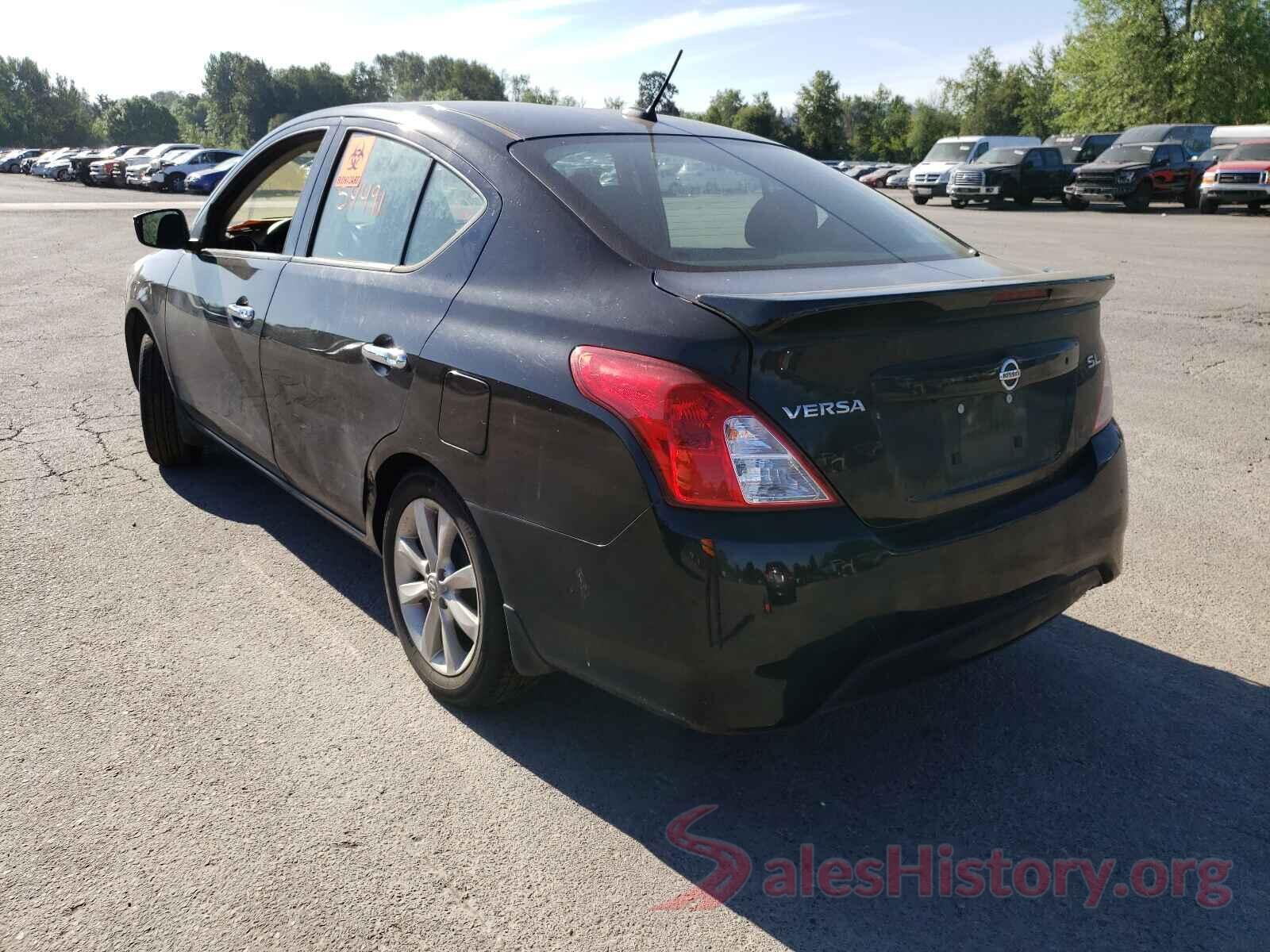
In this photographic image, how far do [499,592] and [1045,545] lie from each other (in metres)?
→ 1.41

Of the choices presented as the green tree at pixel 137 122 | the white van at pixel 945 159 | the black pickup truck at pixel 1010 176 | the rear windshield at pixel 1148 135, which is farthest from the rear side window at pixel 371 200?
the green tree at pixel 137 122

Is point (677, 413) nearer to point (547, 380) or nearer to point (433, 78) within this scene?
point (547, 380)

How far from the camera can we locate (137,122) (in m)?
131

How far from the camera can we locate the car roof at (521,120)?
320 cm

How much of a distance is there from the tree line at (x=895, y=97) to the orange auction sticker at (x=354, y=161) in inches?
35.1

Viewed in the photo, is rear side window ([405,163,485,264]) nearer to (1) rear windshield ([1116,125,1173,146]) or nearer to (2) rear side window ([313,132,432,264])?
(2) rear side window ([313,132,432,264])

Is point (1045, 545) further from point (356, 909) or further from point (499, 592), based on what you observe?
point (356, 909)

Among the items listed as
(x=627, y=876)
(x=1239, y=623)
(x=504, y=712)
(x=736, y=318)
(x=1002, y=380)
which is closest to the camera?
(x=736, y=318)

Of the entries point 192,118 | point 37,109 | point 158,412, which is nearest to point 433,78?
point 192,118

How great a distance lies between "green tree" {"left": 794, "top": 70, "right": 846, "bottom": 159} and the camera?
80188 millimetres

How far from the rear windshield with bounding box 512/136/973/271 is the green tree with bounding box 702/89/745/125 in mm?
85969

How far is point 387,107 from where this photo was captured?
3.65 m

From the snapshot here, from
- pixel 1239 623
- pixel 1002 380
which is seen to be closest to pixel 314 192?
pixel 1002 380

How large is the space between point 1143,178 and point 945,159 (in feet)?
26.1
